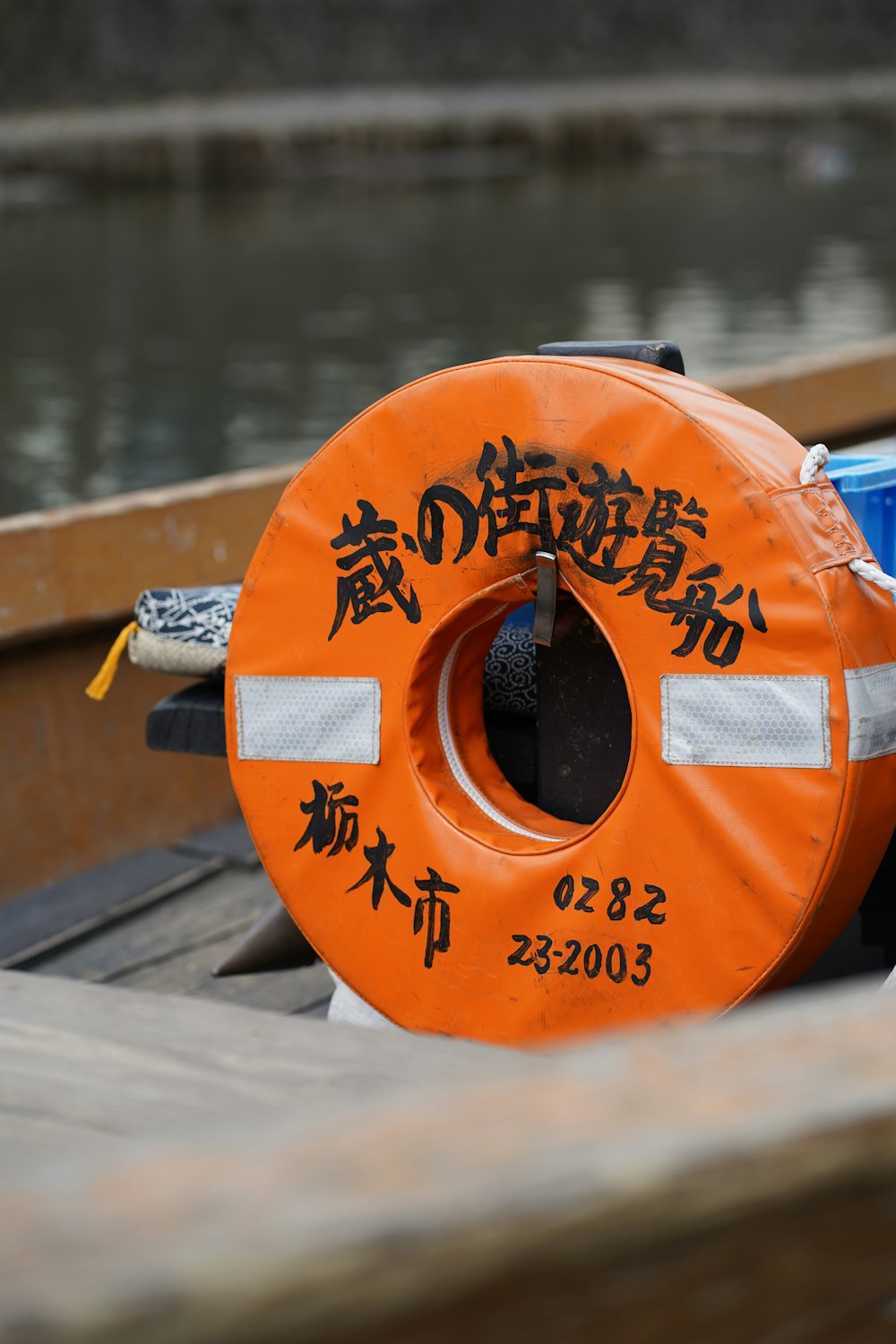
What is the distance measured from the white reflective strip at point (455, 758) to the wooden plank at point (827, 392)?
260cm

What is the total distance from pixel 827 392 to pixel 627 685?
3.21 m

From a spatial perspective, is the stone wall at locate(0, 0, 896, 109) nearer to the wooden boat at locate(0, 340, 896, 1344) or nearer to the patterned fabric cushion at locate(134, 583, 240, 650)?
the patterned fabric cushion at locate(134, 583, 240, 650)

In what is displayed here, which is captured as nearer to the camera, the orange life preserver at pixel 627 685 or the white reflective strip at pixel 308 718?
the orange life preserver at pixel 627 685

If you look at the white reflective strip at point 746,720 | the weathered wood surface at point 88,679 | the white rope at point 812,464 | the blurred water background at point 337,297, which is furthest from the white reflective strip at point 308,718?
the blurred water background at point 337,297

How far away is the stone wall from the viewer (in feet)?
157

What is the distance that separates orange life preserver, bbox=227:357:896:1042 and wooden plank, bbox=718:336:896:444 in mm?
2637

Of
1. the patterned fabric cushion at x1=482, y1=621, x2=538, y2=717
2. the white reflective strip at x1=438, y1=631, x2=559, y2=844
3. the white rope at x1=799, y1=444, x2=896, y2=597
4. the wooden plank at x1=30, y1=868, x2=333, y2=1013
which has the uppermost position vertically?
the white rope at x1=799, y1=444, x2=896, y2=597

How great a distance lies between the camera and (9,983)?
1208mm

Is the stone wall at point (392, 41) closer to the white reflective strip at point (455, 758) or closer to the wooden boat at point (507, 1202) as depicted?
the white reflective strip at point (455, 758)

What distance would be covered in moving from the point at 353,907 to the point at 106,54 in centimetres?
5010

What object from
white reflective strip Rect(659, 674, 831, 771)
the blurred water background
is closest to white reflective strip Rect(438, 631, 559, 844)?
white reflective strip Rect(659, 674, 831, 771)

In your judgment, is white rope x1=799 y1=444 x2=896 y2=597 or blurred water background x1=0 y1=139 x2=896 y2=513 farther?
blurred water background x1=0 y1=139 x2=896 y2=513

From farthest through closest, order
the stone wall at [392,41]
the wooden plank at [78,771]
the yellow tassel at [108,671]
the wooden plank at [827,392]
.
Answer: the stone wall at [392,41]
the wooden plank at [827,392]
the wooden plank at [78,771]
the yellow tassel at [108,671]

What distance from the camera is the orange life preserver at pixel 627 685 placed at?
5.17ft
